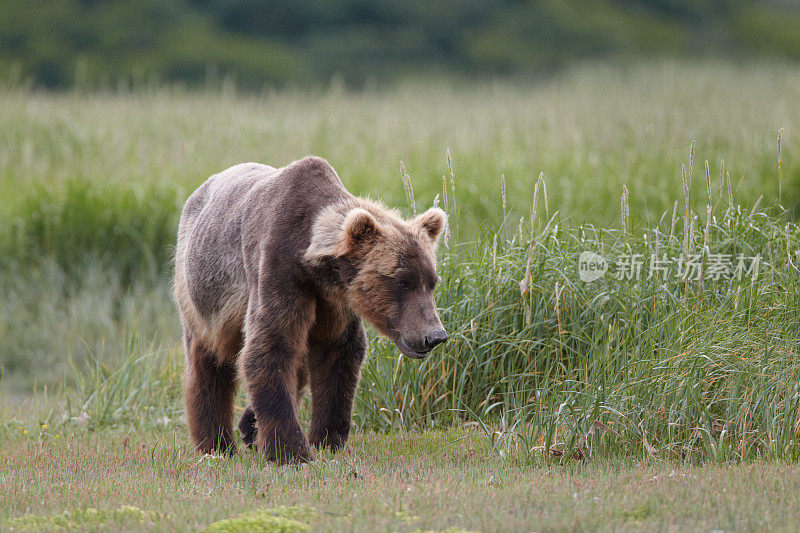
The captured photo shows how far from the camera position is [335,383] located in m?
6.15

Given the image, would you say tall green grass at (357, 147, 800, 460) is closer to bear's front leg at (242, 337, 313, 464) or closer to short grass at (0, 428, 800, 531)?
short grass at (0, 428, 800, 531)

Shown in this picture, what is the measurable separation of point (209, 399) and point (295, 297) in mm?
1331

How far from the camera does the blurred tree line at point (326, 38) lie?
28.8 metres

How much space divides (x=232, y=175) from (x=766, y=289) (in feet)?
12.5

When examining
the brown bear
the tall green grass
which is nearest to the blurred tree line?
the tall green grass

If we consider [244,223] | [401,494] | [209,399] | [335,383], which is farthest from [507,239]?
[401,494]

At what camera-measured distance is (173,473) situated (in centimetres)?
561

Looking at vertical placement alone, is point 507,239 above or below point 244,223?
below

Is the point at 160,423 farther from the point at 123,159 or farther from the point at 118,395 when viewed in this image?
the point at 123,159

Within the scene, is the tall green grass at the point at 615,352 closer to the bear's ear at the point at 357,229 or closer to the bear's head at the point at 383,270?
the bear's head at the point at 383,270

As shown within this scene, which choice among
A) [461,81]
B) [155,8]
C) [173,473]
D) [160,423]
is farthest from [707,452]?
[155,8]

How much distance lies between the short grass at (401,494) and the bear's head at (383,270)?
2.74 ft

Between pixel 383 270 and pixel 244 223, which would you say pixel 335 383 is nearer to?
pixel 383 270

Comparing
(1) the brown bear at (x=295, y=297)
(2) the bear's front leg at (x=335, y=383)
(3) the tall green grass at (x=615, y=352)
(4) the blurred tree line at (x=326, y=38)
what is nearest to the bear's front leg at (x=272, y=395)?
(1) the brown bear at (x=295, y=297)
